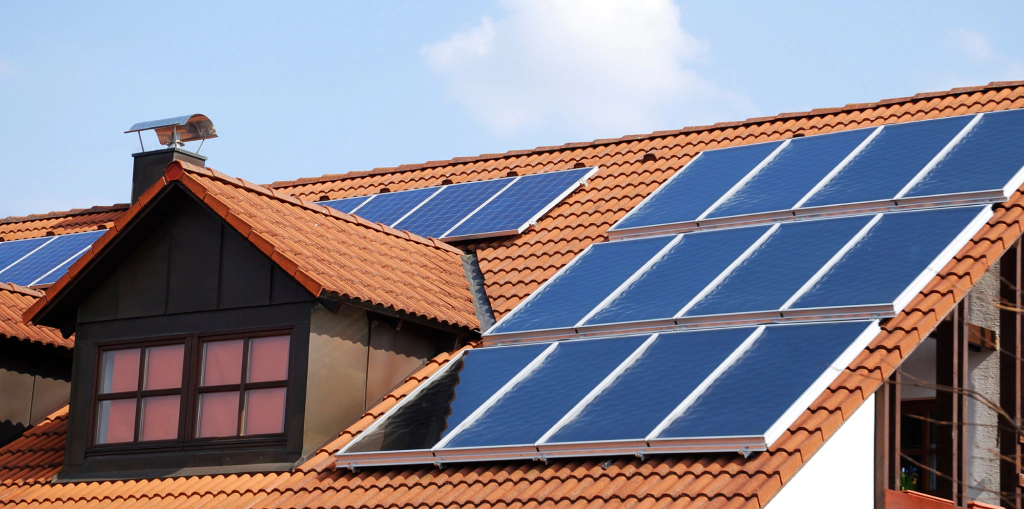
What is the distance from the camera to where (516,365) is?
1253cm

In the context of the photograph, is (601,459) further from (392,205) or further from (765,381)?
(392,205)

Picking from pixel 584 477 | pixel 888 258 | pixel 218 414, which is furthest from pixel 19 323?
pixel 888 258

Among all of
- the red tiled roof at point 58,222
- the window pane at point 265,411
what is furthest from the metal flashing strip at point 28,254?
the window pane at point 265,411

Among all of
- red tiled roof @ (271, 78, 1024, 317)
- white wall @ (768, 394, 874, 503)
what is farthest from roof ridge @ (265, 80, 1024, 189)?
white wall @ (768, 394, 874, 503)

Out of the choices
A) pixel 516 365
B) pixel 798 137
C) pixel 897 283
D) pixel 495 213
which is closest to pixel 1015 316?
pixel 897 283

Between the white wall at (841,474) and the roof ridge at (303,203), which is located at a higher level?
the roof ridge at (303,203)

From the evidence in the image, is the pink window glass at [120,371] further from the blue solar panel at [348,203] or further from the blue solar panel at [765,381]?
the blue solar panel at [765,381]

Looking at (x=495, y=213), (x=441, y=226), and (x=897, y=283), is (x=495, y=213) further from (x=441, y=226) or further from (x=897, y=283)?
(x=897, y=283)

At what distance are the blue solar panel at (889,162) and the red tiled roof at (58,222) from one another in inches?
500

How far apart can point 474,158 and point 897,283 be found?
10.1m

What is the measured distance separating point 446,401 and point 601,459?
87.6 inches

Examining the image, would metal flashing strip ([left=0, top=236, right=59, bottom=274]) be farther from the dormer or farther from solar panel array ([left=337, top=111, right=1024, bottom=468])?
solar panel array ([left=337, top=111, right=1024, bottom=468])

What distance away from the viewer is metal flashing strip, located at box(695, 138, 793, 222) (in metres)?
14.5

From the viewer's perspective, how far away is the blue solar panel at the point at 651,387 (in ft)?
35.0
